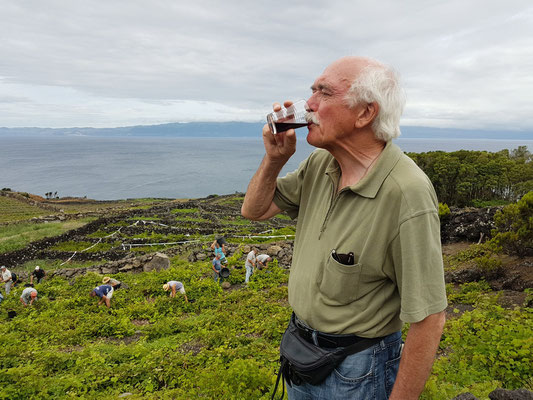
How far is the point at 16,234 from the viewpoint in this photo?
28.9 meters

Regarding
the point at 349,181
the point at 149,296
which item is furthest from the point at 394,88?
the point at 149,296

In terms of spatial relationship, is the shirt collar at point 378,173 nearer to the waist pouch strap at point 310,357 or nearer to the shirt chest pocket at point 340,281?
the shirt chest pocket at point 340,281

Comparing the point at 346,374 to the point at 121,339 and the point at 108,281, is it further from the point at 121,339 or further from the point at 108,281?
the point at 108,281

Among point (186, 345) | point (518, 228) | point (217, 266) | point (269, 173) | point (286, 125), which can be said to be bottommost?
point (217, 266)

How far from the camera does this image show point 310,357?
196 centimetres

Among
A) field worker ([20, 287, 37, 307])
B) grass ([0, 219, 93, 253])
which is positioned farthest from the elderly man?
grass ([0, 219, 93, 253])

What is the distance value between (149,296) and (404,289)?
40.4 feet

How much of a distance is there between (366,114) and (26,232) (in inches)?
1357

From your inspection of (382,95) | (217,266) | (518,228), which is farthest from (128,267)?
(382,95)

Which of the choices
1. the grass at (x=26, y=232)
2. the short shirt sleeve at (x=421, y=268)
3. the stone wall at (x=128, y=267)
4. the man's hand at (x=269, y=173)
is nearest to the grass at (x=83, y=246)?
the grass at (x=26, y=232)

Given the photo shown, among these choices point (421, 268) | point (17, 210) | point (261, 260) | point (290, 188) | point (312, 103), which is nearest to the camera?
point (421, 268)

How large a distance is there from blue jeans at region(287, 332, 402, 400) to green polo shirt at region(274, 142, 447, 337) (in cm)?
13

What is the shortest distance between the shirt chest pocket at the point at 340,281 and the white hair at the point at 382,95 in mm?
698

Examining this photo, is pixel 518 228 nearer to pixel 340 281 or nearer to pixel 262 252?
pixel 262 252
